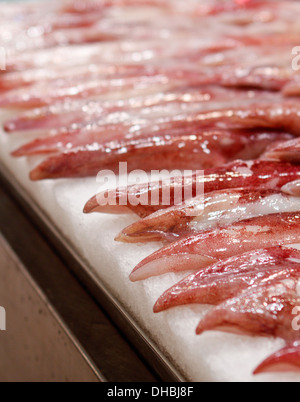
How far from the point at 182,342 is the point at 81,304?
1.44ft

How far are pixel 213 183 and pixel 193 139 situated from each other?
0.88ft

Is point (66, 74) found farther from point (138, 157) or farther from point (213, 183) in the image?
point (213, 183)

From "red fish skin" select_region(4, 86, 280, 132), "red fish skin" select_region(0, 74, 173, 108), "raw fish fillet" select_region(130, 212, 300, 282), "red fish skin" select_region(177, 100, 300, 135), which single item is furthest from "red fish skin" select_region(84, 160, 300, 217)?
"red fish skin" select_region(0, 74, 173, 108)

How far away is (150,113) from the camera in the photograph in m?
1.70

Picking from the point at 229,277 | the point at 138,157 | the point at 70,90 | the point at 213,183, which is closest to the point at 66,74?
the point at 70,90

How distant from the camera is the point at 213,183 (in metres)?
1.27

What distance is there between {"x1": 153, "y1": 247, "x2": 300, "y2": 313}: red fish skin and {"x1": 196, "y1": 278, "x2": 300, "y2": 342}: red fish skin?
0.12 feet

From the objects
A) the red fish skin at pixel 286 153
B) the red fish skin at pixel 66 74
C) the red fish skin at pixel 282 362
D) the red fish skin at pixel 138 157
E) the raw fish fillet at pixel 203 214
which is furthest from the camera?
the red fish skin at pixel 66 74

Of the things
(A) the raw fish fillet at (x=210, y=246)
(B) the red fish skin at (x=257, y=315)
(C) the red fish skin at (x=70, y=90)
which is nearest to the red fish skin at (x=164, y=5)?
(C) the red fish skin at (x=70, y=90)

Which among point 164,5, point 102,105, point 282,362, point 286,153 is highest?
point 164,5

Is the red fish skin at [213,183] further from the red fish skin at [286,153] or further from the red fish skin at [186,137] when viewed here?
the red fish skin at [186,137]

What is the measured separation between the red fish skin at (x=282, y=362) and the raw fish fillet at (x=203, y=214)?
1.13 ft

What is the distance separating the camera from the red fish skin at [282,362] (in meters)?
0.88

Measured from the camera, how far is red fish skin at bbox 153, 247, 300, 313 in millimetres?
992
